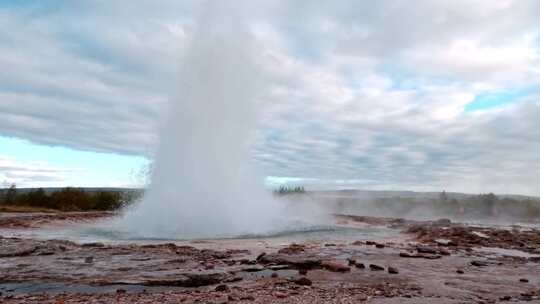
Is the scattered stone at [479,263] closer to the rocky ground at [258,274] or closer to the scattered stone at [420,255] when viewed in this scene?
the rocky ground at [258,274]

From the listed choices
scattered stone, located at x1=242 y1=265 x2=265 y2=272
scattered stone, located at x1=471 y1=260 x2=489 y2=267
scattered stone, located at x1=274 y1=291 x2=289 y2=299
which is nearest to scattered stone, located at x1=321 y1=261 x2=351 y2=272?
scattered stone, located at x1=242 y1=265 x2=265 y2=272

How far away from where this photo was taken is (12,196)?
80.8 meters

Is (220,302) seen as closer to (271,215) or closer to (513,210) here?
(271,215)

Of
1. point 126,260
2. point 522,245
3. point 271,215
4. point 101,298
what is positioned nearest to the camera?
point 101,298

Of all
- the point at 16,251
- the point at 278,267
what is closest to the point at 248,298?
the point at 278,267

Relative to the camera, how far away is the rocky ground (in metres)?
10.3

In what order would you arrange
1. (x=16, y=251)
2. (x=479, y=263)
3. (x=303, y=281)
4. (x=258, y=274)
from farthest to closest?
(x=16, y=251) → (x=479, y=263) → (x=258, y=274) → (x=303, y=281)

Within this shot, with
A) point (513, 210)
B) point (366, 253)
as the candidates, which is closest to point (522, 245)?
point (366, 253)

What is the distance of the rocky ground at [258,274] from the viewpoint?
10320 mm

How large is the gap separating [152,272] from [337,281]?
14.8 ft

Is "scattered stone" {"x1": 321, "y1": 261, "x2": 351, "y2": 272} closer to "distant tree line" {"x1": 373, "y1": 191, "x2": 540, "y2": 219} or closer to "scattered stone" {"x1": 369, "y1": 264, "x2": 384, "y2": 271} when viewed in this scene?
"scattered stone" {"x1": 369, "y1": 264, "x2": 384, "y2": 271}

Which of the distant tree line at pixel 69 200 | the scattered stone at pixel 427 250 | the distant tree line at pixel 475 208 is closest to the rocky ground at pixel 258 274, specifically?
the scattered stone at pixel 427 250

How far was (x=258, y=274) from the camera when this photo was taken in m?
13.0

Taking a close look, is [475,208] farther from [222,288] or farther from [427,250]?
[222,288]
